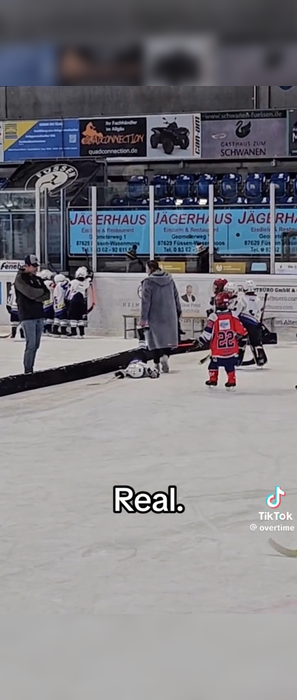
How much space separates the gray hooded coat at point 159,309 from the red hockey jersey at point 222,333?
992 millimetres

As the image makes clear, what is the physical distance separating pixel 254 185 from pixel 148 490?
331 inches

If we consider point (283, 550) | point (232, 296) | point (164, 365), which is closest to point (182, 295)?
point (164, 365)

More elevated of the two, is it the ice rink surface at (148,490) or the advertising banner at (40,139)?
the advertising banner at (40,139)

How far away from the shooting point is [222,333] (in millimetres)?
5562

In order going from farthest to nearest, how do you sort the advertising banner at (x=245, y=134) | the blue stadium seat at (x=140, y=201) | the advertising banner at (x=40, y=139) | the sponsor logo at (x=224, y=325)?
1. the advertising banner at (x=40, y=139)
2. the advertising banner at (x=245, y=134)
3. the blue stadium seat at (x=140, y=201)
4. the sponsor logo at (x=224, y=325)

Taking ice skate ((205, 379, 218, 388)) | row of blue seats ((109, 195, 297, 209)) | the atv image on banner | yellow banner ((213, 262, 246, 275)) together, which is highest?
the atv image on banner

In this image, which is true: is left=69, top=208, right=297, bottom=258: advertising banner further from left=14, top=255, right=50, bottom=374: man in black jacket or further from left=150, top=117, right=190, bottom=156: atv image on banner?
left=14, top=255, right=50, bottom=374: man in black jacket

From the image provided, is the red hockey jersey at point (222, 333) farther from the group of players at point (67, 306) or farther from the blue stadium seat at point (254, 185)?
the blue stadium seat at point (254, 185)

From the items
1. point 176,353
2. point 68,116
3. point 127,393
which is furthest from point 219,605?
point 68,116

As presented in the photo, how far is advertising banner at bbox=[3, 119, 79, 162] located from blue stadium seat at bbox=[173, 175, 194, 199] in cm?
137

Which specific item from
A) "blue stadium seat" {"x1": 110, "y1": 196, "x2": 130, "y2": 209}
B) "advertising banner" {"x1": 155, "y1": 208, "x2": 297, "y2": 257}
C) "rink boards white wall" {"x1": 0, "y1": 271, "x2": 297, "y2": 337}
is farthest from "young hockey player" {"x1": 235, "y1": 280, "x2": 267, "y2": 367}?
"blue stadium seat" {"x1": 110, "y1": 196, "x2": 130, "y2": 209}

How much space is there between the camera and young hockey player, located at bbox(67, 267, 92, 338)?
8.95 m

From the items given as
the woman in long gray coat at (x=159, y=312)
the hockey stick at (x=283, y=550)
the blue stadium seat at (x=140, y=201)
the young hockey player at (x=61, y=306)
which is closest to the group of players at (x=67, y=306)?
the young hockey player at (x=61, y=306)

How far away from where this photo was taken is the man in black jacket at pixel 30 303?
20.0ft
